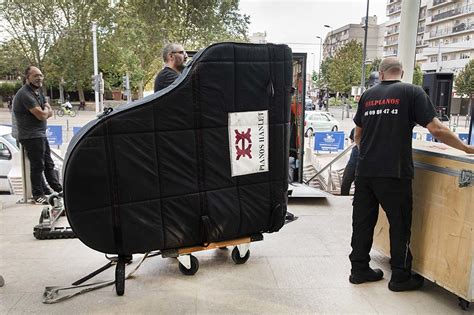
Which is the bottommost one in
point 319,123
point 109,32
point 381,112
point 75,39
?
point 319,123

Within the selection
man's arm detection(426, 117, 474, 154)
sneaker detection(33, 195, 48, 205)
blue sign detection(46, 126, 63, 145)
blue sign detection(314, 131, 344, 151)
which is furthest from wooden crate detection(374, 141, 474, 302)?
blue sign detection(46, 126, 63, 145)

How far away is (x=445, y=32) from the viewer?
60.0m

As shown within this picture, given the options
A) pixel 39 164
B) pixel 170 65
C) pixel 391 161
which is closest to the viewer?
pixel 391 161

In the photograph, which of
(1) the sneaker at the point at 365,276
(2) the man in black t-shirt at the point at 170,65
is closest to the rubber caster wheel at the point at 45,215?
(2) the man in black t-shirt at the point at 170,65

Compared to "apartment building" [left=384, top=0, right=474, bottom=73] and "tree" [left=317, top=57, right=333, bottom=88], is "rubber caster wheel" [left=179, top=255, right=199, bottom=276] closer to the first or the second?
"tree" [left=317, top=57, right=333, bottom=88]

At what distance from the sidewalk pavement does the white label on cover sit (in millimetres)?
940

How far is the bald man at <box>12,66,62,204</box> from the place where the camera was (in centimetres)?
466

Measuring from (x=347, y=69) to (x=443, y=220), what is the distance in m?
37.6

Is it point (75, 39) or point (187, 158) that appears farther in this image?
point (75, 39)

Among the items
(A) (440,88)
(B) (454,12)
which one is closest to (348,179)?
(A) (440,88)

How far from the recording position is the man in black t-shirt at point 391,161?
2729 millimetres

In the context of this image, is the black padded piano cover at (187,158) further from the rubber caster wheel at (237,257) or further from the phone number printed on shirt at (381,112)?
the rubber caster wheel at (237,257)

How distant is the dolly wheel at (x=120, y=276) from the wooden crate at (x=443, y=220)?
2086 millimetres

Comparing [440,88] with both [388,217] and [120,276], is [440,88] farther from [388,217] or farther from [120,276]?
[120,276]
